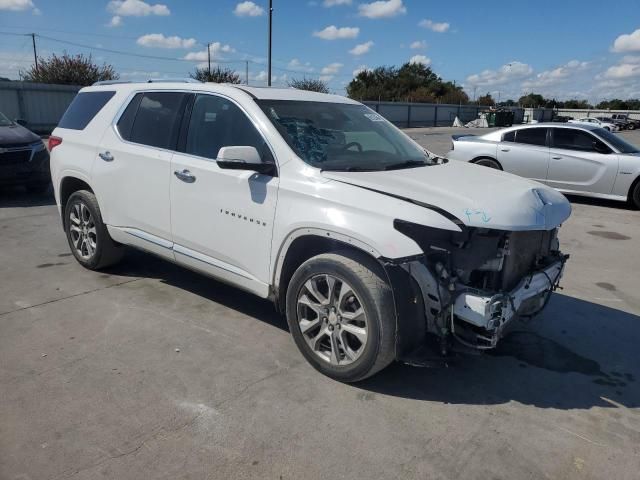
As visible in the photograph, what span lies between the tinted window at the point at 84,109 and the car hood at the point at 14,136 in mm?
3888

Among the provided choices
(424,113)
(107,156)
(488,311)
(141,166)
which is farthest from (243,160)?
(424,113)

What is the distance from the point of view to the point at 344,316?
3.30m

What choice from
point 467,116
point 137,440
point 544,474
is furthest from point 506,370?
point 467,116

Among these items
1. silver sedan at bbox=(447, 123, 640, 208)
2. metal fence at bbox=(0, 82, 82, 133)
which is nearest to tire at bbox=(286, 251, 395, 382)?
silver sedan at bbox=(447, 123, 640, 208)

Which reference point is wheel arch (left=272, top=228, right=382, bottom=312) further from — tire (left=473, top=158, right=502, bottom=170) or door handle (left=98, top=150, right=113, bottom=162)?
tire (left=473, top=158, right=502, bottom=170)

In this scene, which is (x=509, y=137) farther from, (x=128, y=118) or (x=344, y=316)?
(x=344, y=316)

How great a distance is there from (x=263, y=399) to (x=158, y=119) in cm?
260

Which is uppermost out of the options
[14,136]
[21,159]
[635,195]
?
[14,136]

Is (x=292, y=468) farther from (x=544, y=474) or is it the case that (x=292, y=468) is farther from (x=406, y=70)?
(x=406, y=70)

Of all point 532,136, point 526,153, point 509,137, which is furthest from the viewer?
point 509,137

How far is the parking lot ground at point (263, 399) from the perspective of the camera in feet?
8.83

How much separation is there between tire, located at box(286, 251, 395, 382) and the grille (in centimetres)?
718

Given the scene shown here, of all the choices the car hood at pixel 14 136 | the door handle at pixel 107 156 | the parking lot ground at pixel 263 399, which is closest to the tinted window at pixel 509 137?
the parking lot ground at pixel 263 399

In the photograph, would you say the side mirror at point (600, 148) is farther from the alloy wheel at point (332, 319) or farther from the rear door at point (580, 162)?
the alloy wheel at point (332, 319)
